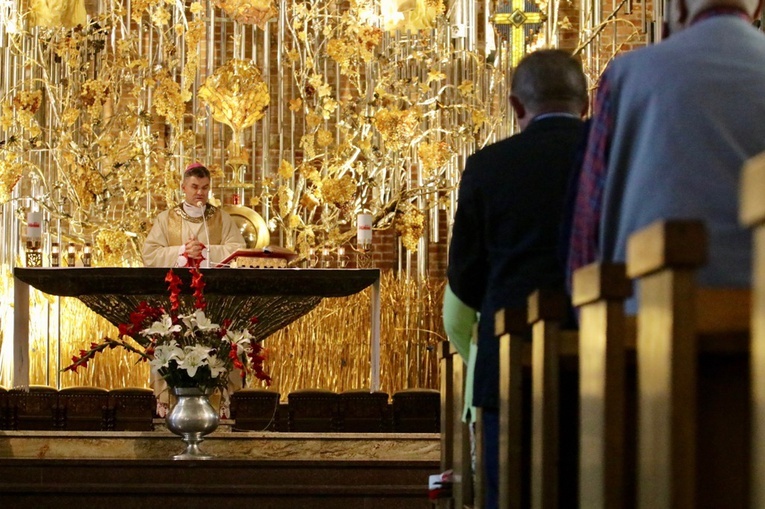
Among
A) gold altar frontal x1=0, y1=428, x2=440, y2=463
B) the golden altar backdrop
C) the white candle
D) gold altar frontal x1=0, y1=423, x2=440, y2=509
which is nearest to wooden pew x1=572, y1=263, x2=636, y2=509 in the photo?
gold altar frontal x1=0, y1=423, x2=440, y2=509

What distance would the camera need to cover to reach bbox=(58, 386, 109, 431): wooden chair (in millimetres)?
7387

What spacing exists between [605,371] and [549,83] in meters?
1.44

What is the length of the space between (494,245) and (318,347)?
6.97 m

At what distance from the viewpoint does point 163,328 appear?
5762 millimetres

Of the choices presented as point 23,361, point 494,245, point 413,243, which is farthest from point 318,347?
point 494,245

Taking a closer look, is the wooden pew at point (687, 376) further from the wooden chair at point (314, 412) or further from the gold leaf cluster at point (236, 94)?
the gold leaf cluster at point (236, 94)

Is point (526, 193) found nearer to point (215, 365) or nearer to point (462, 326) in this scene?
point (462, 326)

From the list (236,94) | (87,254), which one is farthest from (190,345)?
(87,254)

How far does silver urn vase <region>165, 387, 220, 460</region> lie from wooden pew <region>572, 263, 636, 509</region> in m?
4.23

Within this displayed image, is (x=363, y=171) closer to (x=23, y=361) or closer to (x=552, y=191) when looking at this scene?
(x=23, y=361)

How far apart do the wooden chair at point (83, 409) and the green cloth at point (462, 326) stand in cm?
429

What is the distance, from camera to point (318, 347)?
1001 centimetres

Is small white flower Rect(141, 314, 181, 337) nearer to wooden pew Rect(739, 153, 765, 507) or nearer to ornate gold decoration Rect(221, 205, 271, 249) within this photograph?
ornate gold decoration Rect(221, 205, 271, 249)

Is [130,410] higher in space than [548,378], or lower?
lower
